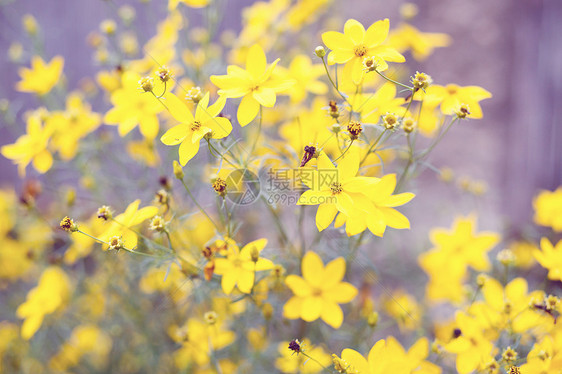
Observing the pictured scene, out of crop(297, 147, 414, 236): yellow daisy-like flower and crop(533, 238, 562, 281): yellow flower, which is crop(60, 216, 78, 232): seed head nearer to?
crop(297, 147, 414, 236): yellow daisy-like flower

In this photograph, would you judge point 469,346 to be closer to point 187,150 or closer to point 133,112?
point 187,150

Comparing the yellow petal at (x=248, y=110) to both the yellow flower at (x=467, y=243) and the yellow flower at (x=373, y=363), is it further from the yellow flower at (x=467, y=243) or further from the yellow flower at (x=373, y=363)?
the yellow flower at (x=467, y=243)

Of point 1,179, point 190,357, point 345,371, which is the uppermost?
point 345,371

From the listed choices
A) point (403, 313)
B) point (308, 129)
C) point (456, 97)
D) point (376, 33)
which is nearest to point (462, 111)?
point (456, 97)

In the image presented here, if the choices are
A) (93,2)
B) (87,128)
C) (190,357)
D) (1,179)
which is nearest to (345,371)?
(190,357)

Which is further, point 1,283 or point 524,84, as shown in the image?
point 524,84

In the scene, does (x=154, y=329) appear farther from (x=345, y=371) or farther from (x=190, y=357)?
(x=345, y=371)

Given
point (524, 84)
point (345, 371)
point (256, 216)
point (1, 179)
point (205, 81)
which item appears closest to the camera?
point (345, 371)
